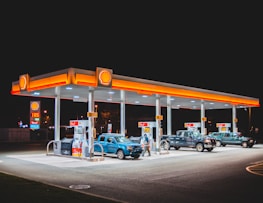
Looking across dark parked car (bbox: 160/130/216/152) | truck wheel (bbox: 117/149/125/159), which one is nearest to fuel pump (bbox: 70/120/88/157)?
truck wheel (bbox: 117/149/125/159)

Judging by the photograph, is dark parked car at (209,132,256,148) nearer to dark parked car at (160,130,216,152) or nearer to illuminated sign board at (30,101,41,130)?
dark parked car at (160,130,216,152)

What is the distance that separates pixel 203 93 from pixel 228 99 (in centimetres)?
513

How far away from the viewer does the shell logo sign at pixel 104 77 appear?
19344 mm

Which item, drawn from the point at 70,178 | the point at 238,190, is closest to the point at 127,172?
the point at 70,178

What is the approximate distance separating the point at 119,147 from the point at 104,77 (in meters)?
4.56

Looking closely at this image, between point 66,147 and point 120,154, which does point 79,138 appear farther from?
point 120,154

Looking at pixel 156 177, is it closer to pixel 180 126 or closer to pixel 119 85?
pixel 119 85

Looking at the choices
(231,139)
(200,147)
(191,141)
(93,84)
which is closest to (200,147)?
(200,147)

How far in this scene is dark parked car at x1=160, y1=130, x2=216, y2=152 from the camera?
27.7 metres

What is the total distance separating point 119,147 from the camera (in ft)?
68.3

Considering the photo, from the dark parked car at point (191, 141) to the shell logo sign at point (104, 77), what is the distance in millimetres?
10574

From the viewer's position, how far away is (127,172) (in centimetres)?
1481

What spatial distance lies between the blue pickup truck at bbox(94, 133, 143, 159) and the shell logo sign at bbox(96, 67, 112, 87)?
12.0ft

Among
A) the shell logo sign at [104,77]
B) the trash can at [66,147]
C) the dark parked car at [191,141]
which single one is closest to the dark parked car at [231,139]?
the dark parked car at [191,141]
